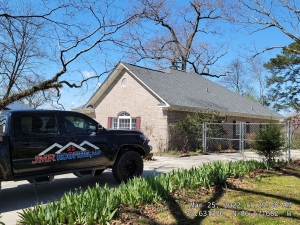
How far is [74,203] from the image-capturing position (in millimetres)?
4637

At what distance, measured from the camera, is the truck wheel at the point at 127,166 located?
25.6ft

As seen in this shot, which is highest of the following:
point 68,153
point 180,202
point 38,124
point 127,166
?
point 38,124

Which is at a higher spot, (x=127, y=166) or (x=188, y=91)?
(x=188, y=91)

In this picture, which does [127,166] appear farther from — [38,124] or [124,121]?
[124,121]

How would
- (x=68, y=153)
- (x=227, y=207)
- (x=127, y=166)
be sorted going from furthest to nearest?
(x=127, y=166), (x=68, y=153), (x=227, y=207)

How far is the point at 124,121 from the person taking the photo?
19.8 m

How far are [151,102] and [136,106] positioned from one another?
4.38ft

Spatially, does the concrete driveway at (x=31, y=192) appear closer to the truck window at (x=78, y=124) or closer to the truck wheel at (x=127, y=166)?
the truck wheel at (x=127, y=166)

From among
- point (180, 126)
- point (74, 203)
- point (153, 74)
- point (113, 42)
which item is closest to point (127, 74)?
point (153, 74)

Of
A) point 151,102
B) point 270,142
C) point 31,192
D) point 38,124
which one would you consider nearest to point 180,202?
point 38,124

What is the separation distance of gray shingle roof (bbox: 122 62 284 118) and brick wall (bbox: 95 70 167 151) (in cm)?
76

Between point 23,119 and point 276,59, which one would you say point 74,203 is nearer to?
point 23,119

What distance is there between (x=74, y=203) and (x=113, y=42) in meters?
5.73

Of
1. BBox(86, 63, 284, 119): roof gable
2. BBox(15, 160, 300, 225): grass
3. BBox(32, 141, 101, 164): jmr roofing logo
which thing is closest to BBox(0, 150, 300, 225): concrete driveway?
BBox(32, 141, 101, 164): jmr roofing logo
